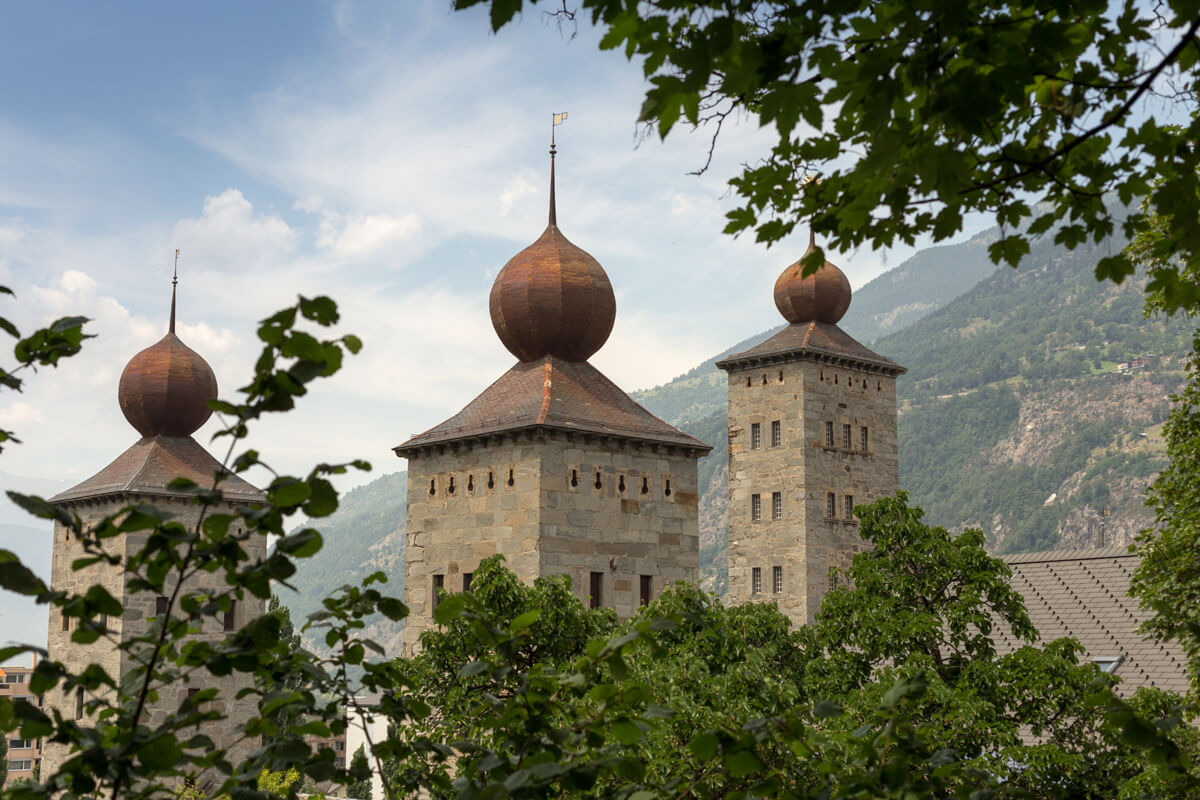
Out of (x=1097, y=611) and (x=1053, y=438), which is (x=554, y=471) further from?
(x=1053, y=438)

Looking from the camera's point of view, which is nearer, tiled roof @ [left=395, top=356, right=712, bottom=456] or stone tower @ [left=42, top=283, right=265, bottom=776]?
tiled roof @ [left=395, top=356, right=712, bottom=456]

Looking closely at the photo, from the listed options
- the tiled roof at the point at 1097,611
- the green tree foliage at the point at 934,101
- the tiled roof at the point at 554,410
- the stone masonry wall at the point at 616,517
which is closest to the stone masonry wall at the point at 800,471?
the tiled roof at the point at 1097,611

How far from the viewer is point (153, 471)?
1554 inches

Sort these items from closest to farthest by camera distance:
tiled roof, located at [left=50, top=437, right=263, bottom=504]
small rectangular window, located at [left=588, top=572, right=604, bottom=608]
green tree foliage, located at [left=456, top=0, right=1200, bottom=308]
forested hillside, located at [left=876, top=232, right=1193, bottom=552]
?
1. green tree foliage, located at [left=456, top=0, right=1200, bottom=308]
2. small rectangular window, located at [left=588, top=572, right=604, bottom=608]
3. tiled roof, located at [left=50, top=437, right=263, bottom=504]
4. forested hillside, located at [left=876, top=232, right=1193, bottom=552]

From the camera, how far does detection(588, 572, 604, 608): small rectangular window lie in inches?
1067

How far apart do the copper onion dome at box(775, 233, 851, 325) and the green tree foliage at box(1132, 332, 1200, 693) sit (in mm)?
35099

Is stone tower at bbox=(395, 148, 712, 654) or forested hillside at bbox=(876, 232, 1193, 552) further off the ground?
forested hillside at bbox=(876, 232, 1193, 552)

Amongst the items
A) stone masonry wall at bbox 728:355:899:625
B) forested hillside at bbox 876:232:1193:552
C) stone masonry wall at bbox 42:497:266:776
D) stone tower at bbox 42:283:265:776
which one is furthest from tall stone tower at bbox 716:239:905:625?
forested hillside at bbox 876:232:1193:552

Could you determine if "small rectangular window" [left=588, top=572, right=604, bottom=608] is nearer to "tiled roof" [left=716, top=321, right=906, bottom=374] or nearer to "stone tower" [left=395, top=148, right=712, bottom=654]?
"stone tower" [left=395, top=148, right=712, bottom=654]

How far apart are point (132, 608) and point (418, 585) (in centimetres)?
1383

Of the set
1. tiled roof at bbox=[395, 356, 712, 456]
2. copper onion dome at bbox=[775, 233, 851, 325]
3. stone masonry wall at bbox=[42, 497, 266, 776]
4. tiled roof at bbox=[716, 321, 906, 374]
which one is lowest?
stone masonry wall at bbox=[42, 497, 266, 776]

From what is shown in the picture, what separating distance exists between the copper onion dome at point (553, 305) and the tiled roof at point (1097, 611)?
1126 cm

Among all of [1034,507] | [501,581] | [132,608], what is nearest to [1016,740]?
[501,581]

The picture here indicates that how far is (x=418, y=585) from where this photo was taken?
2905 cm
